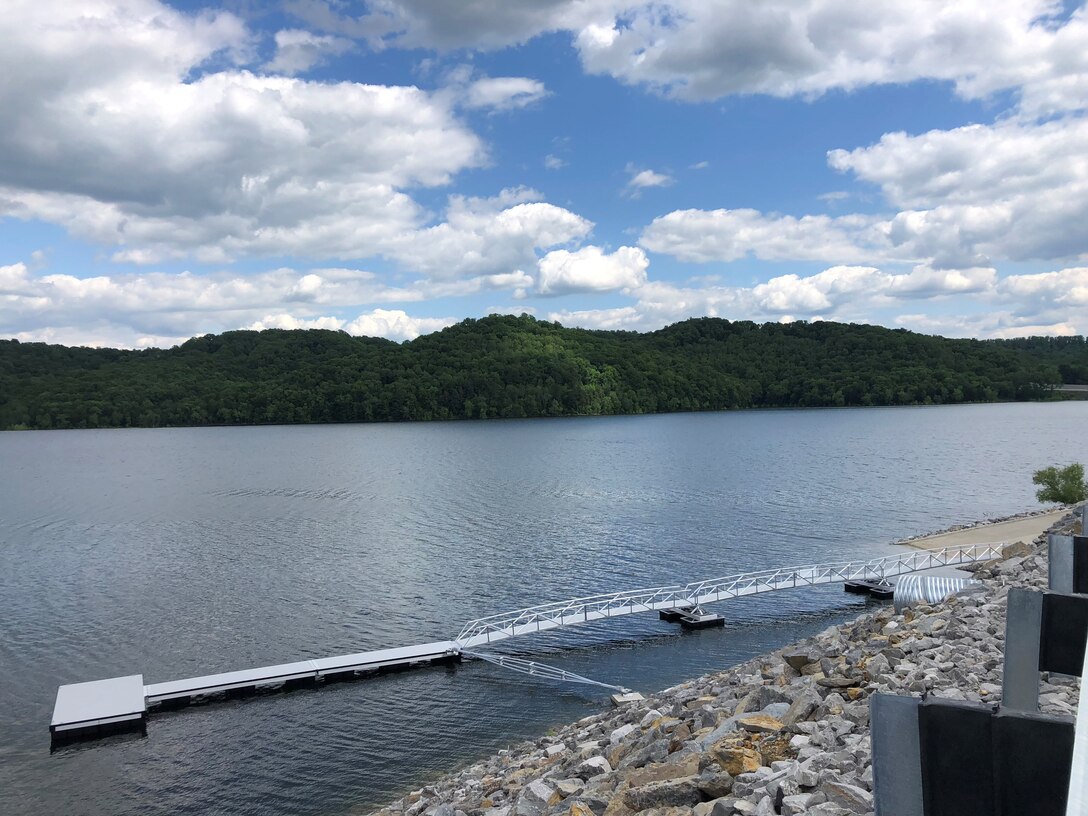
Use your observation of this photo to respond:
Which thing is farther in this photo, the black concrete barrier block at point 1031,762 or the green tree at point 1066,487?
the green tree at point 1066,487

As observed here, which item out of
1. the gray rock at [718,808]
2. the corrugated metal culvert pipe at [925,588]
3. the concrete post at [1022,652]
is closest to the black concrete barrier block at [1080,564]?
the concrete post at [1022,652]

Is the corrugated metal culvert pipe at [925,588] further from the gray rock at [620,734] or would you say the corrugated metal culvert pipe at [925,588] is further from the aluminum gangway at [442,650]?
the gray rock at [620,734]

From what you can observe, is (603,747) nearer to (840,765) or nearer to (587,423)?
(840,765)

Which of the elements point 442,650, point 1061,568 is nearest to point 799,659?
point 1061,568

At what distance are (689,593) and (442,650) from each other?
42.1 feet

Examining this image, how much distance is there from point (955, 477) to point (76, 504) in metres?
88.3

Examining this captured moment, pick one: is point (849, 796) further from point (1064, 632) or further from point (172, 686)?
point (172, 686)

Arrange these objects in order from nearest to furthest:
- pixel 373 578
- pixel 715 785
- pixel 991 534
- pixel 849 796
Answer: pixel 849 796
pixel 715 785
pixel 373 578
pixel 991 534

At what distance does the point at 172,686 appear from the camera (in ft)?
86.9

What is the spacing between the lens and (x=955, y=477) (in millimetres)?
81000

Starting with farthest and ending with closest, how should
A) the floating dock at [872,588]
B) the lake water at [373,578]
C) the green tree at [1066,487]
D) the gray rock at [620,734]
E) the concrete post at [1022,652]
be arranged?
1. the green tree at [1066,487]
2. the floating dock at [872,588]
3. the lake water at [373,578]
4. the gray rock at [620,734]
5. the concrete post at [1022,652]

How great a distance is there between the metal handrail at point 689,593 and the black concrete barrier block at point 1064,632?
24.9 meters

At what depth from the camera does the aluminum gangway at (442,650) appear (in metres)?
24.2

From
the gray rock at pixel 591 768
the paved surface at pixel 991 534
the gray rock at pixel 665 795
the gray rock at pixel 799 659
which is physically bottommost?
the paved surface at pixel 991 534
